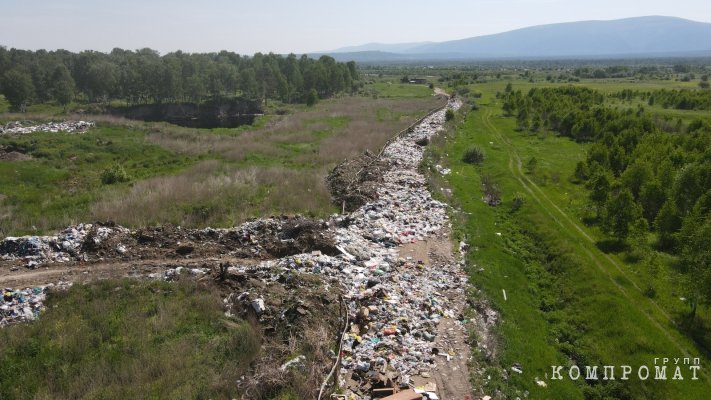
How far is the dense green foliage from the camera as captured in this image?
10359 millimetres

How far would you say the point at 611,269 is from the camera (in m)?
19.8

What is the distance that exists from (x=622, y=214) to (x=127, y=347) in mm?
23485

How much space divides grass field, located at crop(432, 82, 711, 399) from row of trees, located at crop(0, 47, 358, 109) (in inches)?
2615

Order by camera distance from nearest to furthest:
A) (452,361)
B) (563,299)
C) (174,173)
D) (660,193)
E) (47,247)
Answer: (452,361)
(47,247)
(563,299)
(660,193)
(174,173)

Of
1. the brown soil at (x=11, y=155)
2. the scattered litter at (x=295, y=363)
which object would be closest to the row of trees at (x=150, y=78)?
the brown soil at (x=11, y=155)

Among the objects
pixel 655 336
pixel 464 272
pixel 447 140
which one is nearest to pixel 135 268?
pixel 464 272

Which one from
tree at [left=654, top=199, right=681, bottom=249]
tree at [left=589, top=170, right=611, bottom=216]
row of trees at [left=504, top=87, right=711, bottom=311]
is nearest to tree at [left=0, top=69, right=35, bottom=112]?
row of trees at [left=504, top=87, right=711, bottom=311]

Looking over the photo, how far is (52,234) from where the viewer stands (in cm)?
1938

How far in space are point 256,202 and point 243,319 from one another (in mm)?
12137

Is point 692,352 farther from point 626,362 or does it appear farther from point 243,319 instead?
point 243,319

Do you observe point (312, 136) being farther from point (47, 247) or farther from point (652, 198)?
point (652, 198)

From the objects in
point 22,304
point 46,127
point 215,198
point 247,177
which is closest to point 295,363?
point 22,304

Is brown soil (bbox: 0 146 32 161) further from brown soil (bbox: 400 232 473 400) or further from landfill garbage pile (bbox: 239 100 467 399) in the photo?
brown soil (bbox: 400 232 473 400)

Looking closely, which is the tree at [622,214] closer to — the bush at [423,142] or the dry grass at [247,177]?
the dry grass at [247,177]
